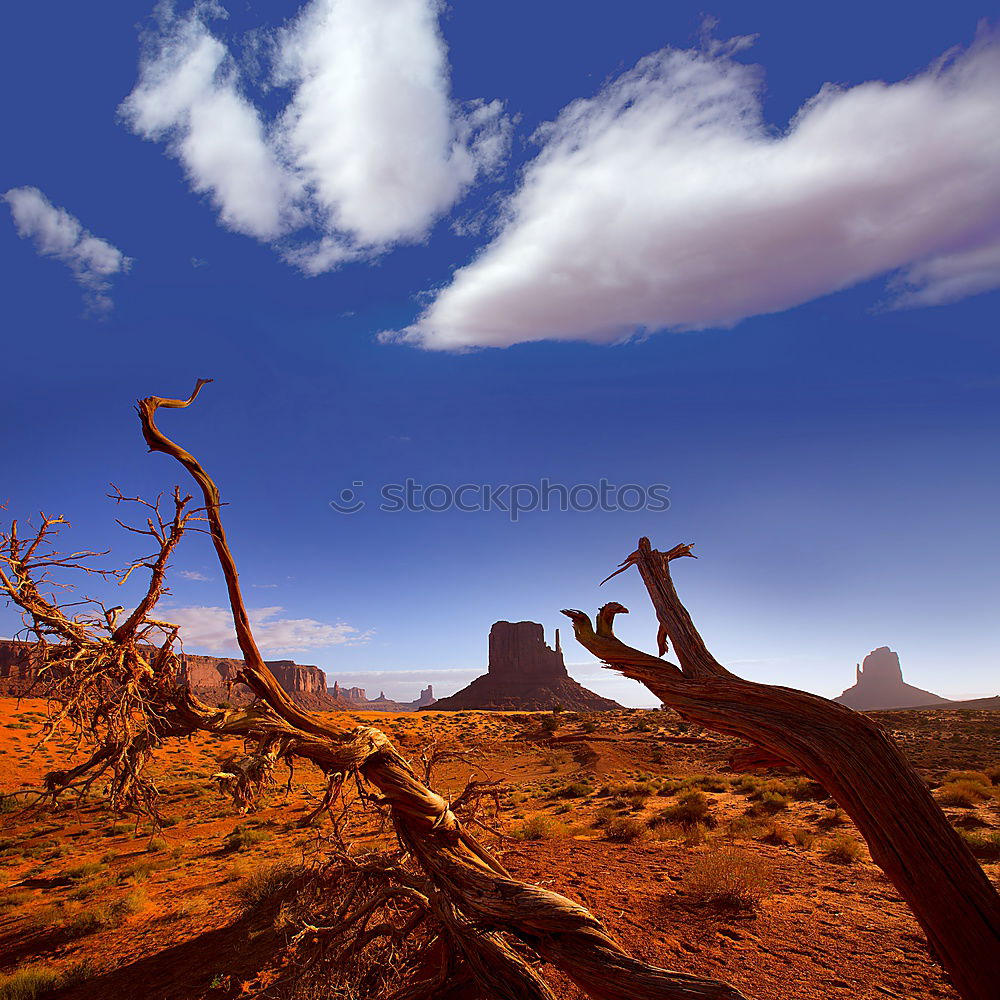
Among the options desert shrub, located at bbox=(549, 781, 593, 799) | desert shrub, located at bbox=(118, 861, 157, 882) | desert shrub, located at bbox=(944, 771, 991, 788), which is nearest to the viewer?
desert shrub, located at bbox=(118, 861, 157, 882)

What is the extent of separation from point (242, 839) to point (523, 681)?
107 meters

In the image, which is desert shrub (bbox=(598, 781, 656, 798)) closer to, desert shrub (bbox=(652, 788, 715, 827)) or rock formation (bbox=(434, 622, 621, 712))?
desert shrub (bbox=(652, 788, 715, 827))

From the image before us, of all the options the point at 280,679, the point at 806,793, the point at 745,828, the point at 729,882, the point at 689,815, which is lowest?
the point at 806,793

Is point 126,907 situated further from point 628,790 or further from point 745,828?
point 628,790

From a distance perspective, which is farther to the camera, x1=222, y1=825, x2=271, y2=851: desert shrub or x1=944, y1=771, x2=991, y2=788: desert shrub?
x1=944, y1=771, x2=991, y2=788: desert shrub

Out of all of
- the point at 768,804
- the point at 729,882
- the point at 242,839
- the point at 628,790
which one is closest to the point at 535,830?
the point at 729,882

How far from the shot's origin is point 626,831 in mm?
12836

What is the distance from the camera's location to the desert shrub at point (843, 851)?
34.4 ft

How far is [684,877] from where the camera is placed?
30.8 ft

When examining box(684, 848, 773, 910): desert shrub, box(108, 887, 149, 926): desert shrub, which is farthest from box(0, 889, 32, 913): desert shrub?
box(684, 848, 773, 910): desert shrub

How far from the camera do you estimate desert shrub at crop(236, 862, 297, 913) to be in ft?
31.1

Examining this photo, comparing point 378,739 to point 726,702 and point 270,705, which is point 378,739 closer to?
point 270,705

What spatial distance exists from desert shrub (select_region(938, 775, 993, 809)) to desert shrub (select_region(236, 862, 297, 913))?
1652cm

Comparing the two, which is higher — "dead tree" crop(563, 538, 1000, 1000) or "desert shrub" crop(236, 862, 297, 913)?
"dead tree" crop(563, 538, 1000, 1000)
